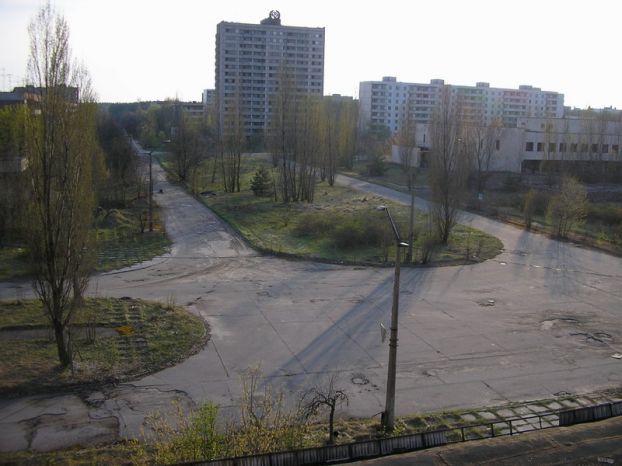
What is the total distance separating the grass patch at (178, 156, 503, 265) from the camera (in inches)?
959

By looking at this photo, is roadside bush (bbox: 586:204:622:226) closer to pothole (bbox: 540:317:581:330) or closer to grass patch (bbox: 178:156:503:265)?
grass patch (bbox: 178:156:503:265)

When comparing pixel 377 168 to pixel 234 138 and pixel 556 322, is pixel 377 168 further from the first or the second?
pixel 556 322

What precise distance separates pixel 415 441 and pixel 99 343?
26.1 ft

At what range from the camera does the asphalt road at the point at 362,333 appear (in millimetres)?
11188

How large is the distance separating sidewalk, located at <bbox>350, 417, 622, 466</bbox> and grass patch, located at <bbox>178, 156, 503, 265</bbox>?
14.0m

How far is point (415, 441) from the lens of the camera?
8.83m

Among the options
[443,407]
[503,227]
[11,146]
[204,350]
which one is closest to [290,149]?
[503,227]

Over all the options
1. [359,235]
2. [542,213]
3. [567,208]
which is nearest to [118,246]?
[359,235]

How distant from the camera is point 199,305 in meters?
17.3

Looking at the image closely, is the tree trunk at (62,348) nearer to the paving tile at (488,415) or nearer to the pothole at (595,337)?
the paving tile at (488,415)

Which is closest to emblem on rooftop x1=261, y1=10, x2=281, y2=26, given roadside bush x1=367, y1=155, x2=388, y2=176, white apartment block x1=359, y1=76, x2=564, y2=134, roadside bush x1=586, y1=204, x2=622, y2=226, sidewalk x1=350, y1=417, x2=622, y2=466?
white apartment block x1=359, y1=76, x2=564, y2=134

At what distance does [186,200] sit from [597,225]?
2483 centimetres

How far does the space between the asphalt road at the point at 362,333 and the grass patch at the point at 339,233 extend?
4.18 ft

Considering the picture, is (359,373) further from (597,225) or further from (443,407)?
(597,225)
